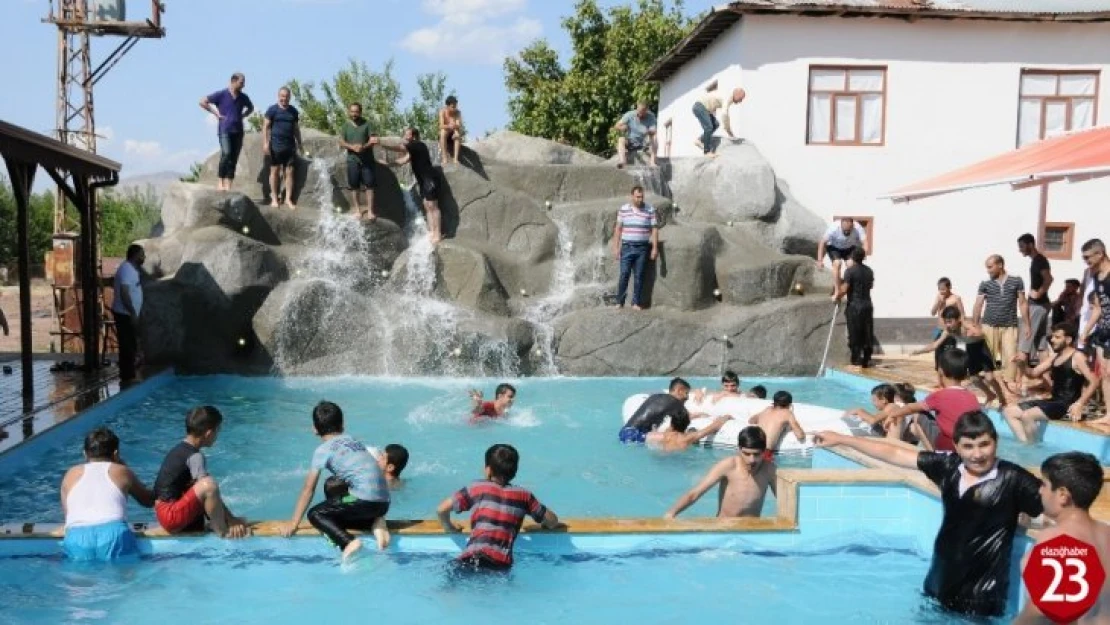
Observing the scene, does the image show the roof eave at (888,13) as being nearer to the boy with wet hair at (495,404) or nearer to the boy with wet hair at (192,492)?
the boy with wet hair at (495,404)

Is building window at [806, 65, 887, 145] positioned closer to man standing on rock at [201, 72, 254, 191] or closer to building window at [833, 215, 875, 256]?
building window at [833, 215, 875, 256]

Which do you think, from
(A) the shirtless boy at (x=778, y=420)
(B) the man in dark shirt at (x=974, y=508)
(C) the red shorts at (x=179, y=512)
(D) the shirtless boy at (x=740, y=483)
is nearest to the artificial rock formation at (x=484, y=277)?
(A) the shirtless boy at (x=778, y=420)

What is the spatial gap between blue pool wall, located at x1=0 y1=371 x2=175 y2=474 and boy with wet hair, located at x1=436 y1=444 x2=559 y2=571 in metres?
4.98

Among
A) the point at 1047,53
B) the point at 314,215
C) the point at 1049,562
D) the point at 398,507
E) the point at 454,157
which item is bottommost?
the point at 398,507

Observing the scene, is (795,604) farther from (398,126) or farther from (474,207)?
(398,126)

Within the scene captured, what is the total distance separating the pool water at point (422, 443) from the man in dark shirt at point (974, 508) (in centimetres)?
300

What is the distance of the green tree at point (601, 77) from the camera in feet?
109

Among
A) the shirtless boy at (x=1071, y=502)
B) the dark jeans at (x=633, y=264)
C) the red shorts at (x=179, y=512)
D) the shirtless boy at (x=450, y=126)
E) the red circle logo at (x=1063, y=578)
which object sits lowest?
the red shorts at (x=179, y=512)

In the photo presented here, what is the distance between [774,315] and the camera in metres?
15.9

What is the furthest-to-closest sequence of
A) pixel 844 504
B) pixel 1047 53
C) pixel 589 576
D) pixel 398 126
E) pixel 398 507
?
pixel 398 126
pixel 1047 53
pixel 398 507
pixel 844 504
pixel 589 576

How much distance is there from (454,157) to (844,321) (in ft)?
25.8

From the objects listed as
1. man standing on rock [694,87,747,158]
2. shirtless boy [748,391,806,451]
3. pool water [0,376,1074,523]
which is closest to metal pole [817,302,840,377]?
pool water [0,376,1074,523]

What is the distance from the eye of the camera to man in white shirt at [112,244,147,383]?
42.3 ft

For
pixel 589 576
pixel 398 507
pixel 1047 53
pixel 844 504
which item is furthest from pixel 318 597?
pixel 1047 53
